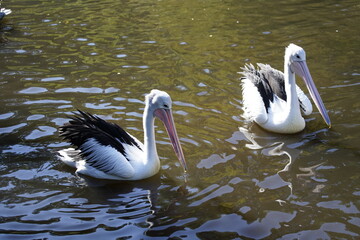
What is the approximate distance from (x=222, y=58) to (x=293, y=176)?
11.4ft

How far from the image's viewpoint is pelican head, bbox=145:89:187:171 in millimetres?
4863

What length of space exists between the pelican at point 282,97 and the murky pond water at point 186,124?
166mm

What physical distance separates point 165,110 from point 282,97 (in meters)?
2.07

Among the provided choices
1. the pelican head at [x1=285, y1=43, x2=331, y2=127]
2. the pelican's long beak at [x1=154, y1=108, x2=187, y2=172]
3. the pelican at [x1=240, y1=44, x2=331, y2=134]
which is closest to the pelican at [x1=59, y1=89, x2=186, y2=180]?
the pelican's long beak at [x1=154, y1=108, x2=187, y2=172]

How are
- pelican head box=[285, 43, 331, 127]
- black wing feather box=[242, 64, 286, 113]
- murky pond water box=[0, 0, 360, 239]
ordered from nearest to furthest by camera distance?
murky pond water box=[0, 0, 360, 239] < pelican head box=[285, 43, 331, 127] < black wing feather box=[242, 64, 286, 113]

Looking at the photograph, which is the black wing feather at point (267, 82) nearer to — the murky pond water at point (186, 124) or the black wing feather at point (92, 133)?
the murky pond water at point (186, 124)

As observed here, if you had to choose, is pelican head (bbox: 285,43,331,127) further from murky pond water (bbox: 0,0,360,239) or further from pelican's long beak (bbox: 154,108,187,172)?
pelican's long beak (bbox: 154,108,187,172)

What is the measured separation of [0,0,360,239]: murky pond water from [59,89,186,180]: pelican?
0.14m

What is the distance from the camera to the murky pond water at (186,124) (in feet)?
14.2

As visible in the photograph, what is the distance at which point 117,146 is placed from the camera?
5.02 m

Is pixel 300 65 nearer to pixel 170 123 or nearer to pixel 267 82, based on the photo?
pixel 267 82

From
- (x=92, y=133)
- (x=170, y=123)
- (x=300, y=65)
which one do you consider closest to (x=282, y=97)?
(x=300, y=65)

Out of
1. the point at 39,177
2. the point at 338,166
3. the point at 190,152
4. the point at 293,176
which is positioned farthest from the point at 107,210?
the point at 338,166

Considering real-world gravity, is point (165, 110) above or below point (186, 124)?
above
